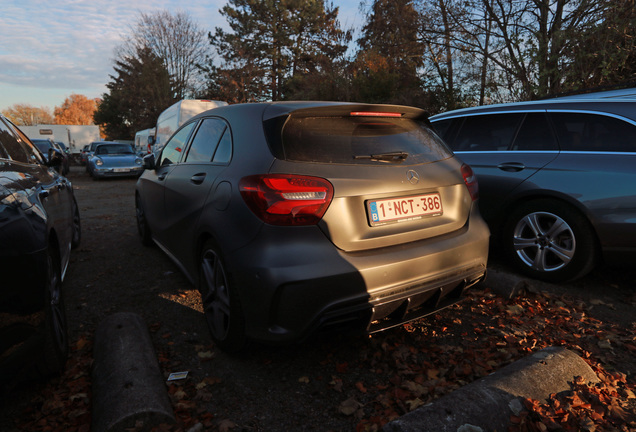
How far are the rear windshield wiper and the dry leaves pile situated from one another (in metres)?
1.29

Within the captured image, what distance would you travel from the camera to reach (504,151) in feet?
14.0

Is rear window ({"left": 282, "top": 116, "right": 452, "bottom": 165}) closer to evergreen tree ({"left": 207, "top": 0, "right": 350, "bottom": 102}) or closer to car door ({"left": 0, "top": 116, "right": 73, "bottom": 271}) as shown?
car door ({"left": 0, "top": 116, "right": 73, "bottom": 271})

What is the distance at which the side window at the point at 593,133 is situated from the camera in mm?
3377

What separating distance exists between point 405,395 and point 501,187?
2632 millimetres

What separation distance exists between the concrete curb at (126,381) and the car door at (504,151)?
11.4 feet

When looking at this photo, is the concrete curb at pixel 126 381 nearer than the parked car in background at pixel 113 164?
Yes

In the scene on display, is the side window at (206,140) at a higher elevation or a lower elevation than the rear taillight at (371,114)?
lower

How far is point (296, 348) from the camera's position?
288 centimetres

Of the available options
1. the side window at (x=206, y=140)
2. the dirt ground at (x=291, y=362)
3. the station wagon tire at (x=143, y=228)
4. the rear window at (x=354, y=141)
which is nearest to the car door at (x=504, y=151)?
the dirt ground at (x=291, y=362)

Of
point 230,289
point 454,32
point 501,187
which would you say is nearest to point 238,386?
point 230,289

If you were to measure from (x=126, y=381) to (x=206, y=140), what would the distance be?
1.86m

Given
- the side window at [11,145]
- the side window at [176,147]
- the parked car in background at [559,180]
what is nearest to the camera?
the side window at [11,145]

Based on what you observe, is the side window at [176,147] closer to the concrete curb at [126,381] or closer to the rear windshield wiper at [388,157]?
the concrete curb at [126,381]

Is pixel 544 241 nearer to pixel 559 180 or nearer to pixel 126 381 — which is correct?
pixel 559 180
